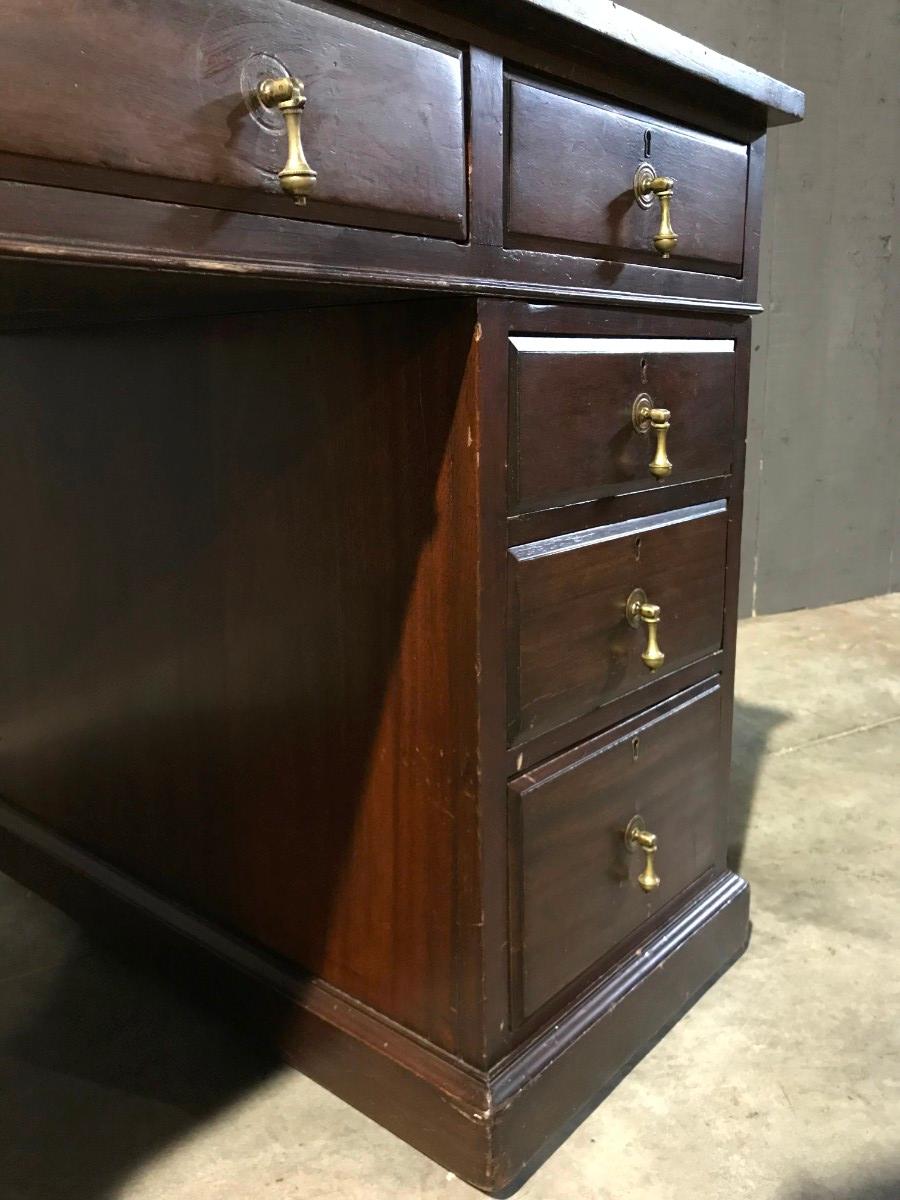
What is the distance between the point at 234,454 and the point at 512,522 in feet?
0.97

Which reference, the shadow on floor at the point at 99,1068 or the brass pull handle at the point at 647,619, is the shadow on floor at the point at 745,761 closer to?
the brass pull handle at the point at 647,619

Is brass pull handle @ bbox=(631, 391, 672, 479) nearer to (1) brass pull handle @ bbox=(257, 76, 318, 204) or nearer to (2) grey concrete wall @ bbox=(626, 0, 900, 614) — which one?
(1) brass pull handle @ bbox=(257, 76, 318, 204)

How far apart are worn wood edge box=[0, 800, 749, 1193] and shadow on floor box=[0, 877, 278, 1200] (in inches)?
1.7

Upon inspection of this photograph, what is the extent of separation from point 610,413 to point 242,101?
1.41 ft

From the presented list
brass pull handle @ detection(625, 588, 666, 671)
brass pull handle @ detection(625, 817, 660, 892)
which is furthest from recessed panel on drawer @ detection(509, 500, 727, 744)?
brass pull handle @ detection(625, 817, 660, 892)

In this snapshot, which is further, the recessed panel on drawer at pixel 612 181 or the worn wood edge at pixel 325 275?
the recessed panel on drawer at pixel 612 181

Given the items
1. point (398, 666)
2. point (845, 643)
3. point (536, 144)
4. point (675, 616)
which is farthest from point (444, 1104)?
point (845, 643)

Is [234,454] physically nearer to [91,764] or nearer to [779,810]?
[91,764]

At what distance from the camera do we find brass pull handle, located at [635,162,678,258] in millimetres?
867

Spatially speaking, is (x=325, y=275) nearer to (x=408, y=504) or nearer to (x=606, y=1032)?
(x=408, y=504)

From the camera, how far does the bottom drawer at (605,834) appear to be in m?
0.89

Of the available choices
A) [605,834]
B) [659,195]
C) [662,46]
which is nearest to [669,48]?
[662,46]

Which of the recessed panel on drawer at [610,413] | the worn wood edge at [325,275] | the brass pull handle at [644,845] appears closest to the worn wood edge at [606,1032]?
the brass pull handle at [644,845]

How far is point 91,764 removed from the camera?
124cm
